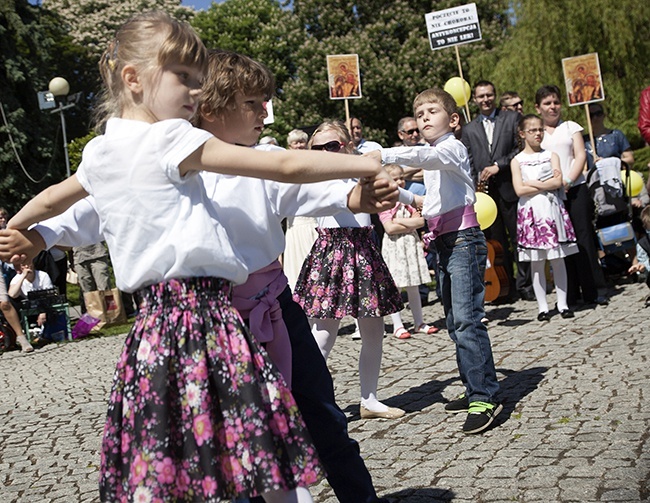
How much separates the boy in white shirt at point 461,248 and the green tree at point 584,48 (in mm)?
18257

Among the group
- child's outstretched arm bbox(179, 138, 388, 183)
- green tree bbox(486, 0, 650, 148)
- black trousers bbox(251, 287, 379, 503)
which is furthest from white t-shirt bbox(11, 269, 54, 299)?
green tree bbox(486, 0, 650, 148)

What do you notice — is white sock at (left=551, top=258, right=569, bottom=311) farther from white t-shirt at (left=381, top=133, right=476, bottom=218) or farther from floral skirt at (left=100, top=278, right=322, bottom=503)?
floral skirt at (left=100, top=278, right=322, bottom=503)

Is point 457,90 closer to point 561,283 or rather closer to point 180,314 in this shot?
point 561,283

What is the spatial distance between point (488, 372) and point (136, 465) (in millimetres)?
3232

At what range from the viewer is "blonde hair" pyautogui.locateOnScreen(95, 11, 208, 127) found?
8.85ft

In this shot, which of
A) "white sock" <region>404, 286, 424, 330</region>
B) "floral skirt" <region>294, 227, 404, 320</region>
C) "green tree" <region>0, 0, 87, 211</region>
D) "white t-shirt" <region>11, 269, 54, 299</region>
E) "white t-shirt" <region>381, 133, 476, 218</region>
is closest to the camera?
"white t-shirt" <region>381, 133, 476, 218</region>

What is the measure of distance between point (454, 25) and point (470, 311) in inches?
323

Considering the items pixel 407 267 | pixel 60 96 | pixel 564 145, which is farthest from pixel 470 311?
pixel 60 96

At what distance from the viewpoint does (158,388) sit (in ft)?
8.45

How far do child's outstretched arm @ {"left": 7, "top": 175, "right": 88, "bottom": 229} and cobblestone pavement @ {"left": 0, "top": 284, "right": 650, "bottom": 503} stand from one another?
2.04m

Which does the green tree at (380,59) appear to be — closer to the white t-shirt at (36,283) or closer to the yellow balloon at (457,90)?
the yellow balloon at (457,90)

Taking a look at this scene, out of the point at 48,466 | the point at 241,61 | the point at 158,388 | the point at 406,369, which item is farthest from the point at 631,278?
the point at 158,388

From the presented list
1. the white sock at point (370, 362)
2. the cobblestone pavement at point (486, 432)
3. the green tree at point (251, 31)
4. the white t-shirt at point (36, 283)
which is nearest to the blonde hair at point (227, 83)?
the cobblestone pavement at point (486, 432)

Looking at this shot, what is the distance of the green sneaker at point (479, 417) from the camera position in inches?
201
